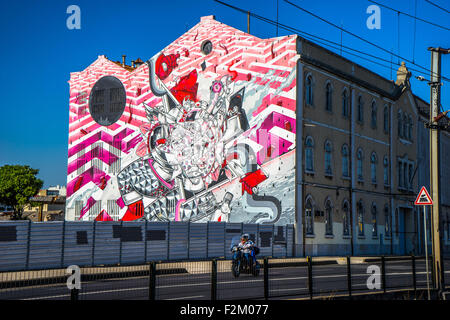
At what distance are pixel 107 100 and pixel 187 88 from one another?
8.33 m

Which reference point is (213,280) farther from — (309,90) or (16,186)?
(16,186)

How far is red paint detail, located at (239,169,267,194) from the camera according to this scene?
41875mm

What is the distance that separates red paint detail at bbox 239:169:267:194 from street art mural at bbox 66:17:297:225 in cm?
6

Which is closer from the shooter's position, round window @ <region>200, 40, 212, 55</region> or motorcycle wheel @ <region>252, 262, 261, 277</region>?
motorcycle wheel @ <region>252, 262, 261, 277</region>

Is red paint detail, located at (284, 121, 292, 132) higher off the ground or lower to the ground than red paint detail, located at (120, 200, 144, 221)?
higher

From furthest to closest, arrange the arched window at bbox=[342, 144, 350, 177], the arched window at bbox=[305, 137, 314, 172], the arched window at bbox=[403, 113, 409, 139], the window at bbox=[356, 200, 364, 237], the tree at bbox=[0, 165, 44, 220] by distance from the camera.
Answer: the tree at bbox=[0, 165, 44, 220] < the arched window at bbox=[403, 113, 409, 139] < the window at bbox=[356, 200, 364, 237] < the arched window at bbox=[342, 144, 350, 177] < the arched window at bbox=[305, 137, 314, 172]

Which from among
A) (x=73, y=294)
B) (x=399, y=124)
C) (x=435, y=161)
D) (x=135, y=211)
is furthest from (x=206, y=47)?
(x=73, y=294)

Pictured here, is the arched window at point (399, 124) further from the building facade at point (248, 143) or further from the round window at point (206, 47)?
the round window at point (206, 47)

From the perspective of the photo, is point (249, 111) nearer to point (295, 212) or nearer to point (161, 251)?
point (295, 212)

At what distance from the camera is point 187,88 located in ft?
154

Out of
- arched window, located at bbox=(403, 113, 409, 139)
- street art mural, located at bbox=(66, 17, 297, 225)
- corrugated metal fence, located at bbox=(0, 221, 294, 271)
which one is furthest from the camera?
arched window, located at bbox=(403, 113, 409, 139)

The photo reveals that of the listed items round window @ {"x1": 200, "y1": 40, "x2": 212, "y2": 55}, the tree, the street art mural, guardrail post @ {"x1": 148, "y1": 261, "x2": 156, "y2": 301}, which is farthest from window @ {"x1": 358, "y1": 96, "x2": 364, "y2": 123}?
the tree

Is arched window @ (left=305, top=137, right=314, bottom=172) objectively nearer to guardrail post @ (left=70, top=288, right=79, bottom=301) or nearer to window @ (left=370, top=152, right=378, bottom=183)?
window @ (left=370, top=152, right=378, bottom=183)

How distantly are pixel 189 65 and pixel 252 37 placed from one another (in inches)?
230
